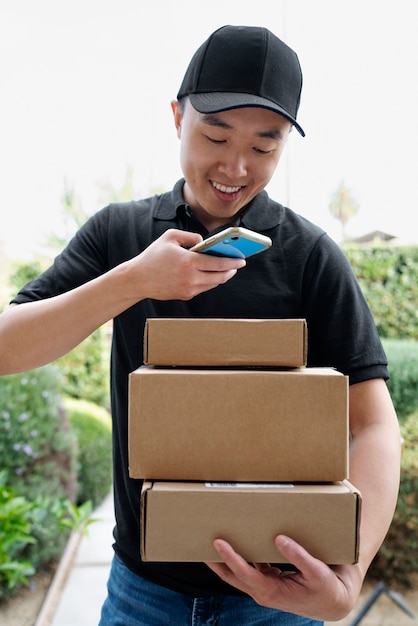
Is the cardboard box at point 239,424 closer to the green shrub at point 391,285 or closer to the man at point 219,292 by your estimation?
the man at point 219,292

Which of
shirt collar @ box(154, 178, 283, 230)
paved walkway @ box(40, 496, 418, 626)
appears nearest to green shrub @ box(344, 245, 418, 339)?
paved walkway @ box(40, 496, 418, 626)

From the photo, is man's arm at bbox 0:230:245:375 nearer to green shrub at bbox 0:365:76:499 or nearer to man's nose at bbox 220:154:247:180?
man's nose at bbox 220:154:247:180

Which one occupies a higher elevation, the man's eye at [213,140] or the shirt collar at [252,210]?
the man's eye at [213,140]

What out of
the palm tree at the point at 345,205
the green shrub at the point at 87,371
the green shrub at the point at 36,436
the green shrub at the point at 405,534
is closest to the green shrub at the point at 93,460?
the green shrub at the point at 36,436

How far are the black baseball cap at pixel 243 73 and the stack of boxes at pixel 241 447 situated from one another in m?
0.40

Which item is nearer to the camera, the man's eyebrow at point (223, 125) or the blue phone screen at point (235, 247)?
the blue phone screen at point (235, 247)

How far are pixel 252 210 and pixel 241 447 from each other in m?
0.55

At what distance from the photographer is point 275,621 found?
111cm

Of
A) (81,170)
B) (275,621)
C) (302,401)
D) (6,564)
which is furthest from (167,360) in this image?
(81,170)

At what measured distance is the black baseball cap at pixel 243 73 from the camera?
41.0 inches

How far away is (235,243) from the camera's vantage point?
2.78 ft

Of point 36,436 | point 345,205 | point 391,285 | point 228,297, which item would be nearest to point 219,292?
point 228,297

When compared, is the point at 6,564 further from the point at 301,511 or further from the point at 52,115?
the point at 52,115

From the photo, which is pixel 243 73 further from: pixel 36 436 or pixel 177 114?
pixel 36 436
